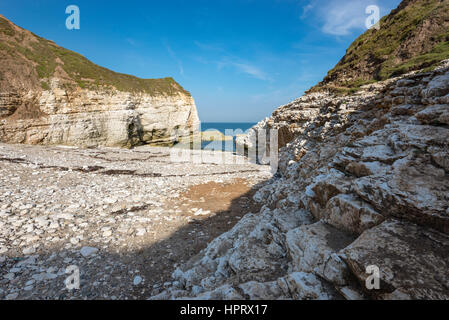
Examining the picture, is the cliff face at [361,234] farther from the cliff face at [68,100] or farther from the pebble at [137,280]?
the cliff face at [68,100]

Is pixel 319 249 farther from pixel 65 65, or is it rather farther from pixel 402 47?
pixel 65 65

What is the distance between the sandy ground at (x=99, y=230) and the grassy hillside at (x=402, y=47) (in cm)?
1392

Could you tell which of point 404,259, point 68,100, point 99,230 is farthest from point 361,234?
point 68,100

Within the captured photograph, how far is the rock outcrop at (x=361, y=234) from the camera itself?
2219 mm

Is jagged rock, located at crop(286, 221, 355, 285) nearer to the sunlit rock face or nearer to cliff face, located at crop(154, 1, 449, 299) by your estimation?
cliff face, located at crop(154, 1, 449, 299)

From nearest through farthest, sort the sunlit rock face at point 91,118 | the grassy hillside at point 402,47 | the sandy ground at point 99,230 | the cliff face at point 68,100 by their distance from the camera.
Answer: the sandy ground at point 99,230 < the grassy hillside at point 402,47 < the sunlit rock face at point 91,118 < the cliff face at point 68,100

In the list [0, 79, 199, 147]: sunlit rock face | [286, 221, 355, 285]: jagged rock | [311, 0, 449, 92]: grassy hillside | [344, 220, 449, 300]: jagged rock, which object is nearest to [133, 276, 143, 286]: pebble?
[286, 221, 355, 285]: jagged rock

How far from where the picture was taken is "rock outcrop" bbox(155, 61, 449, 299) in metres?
2.22

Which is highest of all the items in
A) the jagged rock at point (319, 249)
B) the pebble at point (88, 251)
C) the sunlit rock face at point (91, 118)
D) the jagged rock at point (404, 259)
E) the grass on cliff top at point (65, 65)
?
the grass on cliff top at point (65, 65)

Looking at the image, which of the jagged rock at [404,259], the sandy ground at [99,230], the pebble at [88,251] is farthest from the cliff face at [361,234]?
the pebble at [88,251]

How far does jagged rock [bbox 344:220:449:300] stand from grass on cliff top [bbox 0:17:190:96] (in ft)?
127

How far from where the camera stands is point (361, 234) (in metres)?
2.80

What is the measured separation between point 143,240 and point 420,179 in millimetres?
6781

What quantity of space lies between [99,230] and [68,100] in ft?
105
